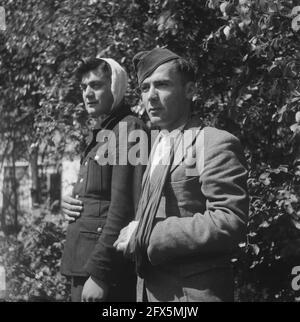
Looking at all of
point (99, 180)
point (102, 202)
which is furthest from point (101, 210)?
point (99, 180)

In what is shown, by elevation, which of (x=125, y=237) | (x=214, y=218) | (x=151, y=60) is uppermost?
(x=151, y=60)

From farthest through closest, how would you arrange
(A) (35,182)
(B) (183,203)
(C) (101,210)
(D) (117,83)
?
(A) (35,182) < (D) (117,83) < (C) (101,210) < (B) (183,203)

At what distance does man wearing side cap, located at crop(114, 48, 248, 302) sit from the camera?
7.71ft

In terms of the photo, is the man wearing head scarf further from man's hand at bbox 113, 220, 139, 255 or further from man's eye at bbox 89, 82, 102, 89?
man's hand at bbox 113, 220, 139, 255

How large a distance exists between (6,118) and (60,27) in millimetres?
2676

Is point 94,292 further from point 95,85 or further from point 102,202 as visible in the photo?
point 95,85

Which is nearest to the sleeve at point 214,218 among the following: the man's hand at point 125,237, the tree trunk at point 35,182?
the man's hand at point 125,237

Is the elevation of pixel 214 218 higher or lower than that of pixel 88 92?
lower

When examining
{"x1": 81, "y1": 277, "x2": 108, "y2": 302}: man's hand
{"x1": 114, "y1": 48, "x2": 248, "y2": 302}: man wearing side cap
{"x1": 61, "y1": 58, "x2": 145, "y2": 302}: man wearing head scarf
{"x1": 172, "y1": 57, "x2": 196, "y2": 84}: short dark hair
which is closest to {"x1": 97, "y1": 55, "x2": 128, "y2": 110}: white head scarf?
{"x1": 61, "y1": 58, "x2": 145, "y2": 302}: man wearing head scarf

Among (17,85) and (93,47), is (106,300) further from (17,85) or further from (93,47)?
(17,85)

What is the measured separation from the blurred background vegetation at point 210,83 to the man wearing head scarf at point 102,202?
0.87m

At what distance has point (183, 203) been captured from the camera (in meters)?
2.48

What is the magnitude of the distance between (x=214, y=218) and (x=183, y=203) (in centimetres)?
19

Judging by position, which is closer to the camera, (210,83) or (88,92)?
(88,92)
